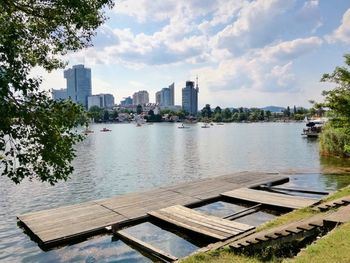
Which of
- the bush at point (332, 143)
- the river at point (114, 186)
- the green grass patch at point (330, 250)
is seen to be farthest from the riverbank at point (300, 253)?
the bush at point (332, 143)

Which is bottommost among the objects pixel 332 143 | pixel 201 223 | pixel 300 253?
pixel 201 223

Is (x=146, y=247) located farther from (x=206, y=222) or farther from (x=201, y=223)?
(x=206, y=222)

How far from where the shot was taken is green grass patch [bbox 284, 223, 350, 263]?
8.84 meters

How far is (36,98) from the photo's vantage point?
7.23 meters

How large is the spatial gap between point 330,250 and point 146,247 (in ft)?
26.6

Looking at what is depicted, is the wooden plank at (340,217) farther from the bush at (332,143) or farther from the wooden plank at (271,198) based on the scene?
the bush at (332,143)

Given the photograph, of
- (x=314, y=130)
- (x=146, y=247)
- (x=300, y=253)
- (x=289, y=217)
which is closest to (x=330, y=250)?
(x=300, y=253)

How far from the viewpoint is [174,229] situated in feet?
59.0

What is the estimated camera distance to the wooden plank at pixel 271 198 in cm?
2075

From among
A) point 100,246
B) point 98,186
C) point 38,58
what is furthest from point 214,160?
point 38,58

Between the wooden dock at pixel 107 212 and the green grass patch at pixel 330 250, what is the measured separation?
10632 millimetres

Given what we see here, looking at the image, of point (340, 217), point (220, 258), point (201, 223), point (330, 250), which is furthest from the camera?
point (201, 223)

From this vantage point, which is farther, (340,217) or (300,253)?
(340,217)

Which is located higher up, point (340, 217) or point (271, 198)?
point (340, 217)
